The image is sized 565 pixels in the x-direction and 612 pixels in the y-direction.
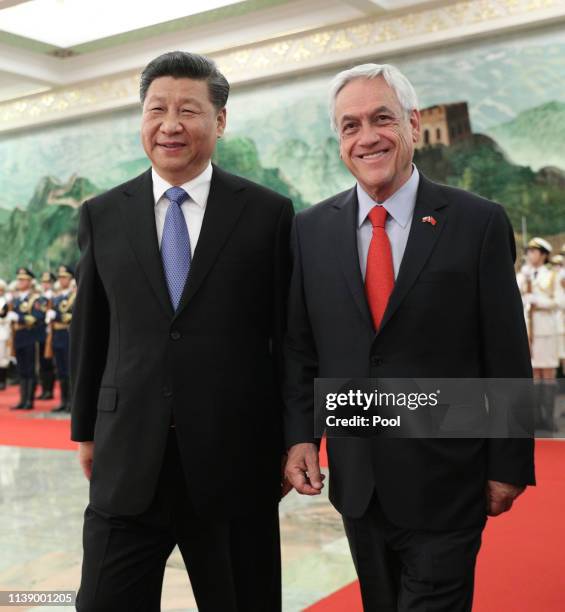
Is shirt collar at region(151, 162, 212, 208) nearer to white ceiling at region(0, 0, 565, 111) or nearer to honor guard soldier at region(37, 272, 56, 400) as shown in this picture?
white ceiling at region(0, 0, 565, 111)

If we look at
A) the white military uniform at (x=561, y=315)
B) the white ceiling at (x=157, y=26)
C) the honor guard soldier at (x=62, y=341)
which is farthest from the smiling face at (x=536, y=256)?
the honor guard soldier at (x=62, y=341)

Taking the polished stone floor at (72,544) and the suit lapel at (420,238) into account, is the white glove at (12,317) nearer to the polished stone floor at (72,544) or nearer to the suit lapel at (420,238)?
the polished stone floor at (72,544)

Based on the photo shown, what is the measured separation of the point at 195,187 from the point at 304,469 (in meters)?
0.89

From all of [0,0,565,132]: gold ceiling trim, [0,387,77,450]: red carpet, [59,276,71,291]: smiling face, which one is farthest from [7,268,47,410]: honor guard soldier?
[0,0,565,132]: gold ceiling trim

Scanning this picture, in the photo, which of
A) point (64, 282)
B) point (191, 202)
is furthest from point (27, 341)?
point (191, 202)

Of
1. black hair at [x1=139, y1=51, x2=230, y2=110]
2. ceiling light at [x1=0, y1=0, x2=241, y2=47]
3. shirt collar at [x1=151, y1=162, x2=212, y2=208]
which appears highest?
ceiling light at [x1=0, y1=0, x2=241, y2=47]

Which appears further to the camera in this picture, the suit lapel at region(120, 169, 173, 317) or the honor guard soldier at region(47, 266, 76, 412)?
the honor guard soldier at region(47, 266, 76, 412)

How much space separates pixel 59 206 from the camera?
16.4 metres

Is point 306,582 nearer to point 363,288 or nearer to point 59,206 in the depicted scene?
point 363,288

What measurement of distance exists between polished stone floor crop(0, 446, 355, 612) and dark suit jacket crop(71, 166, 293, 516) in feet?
5.55

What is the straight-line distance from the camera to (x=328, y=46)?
12.3m

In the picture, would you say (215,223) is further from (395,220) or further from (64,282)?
(64,282)

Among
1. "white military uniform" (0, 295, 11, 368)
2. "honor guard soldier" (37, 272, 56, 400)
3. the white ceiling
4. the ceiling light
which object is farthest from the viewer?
"white military uniform" (0, 295, 11, 368)

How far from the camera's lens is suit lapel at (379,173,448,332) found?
2230mm
